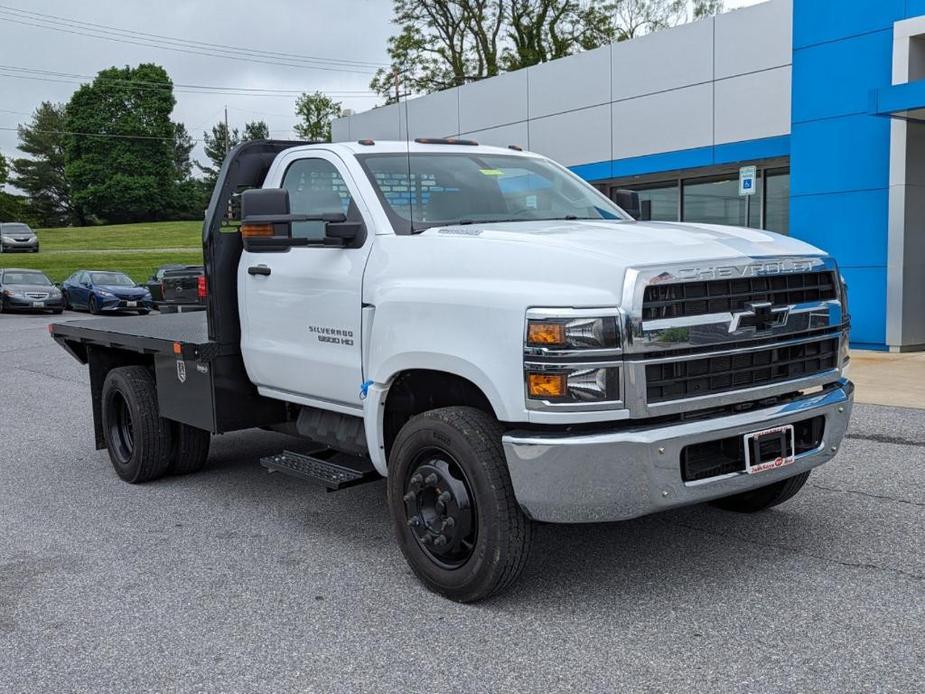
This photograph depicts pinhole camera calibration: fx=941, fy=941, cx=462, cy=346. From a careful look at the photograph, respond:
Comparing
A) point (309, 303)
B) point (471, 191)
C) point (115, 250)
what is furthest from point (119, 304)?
point (115, 250)

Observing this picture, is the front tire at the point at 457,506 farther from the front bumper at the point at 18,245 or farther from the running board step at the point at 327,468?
the front bumper at the point at 18,245

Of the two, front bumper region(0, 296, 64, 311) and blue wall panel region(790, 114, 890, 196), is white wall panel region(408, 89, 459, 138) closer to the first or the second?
blue wall panel region(790, 114, 890, 196)

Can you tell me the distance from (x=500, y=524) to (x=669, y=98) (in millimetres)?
15243

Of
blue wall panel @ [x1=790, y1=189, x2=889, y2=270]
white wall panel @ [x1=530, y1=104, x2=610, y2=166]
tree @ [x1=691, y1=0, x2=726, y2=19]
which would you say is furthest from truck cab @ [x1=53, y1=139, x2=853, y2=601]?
tree @ [x1=691, y1=0, x2=726, y2=19]

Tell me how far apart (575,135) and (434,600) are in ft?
54.9

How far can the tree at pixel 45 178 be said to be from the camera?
9175 cm

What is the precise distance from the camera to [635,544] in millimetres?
4918

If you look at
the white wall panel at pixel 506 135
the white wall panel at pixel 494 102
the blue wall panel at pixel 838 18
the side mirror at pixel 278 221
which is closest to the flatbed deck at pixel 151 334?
the side mirror at pixel 278 221

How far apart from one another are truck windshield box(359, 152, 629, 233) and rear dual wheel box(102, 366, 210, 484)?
8.57 feet

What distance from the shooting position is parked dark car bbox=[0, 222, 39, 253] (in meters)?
49.3

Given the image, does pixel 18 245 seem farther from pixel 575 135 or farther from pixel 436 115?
pixel 575 135

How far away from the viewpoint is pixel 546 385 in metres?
3.73

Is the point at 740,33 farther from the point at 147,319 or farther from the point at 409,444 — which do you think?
the point at 409,444

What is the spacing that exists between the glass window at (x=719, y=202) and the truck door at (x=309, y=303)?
1363 cm
